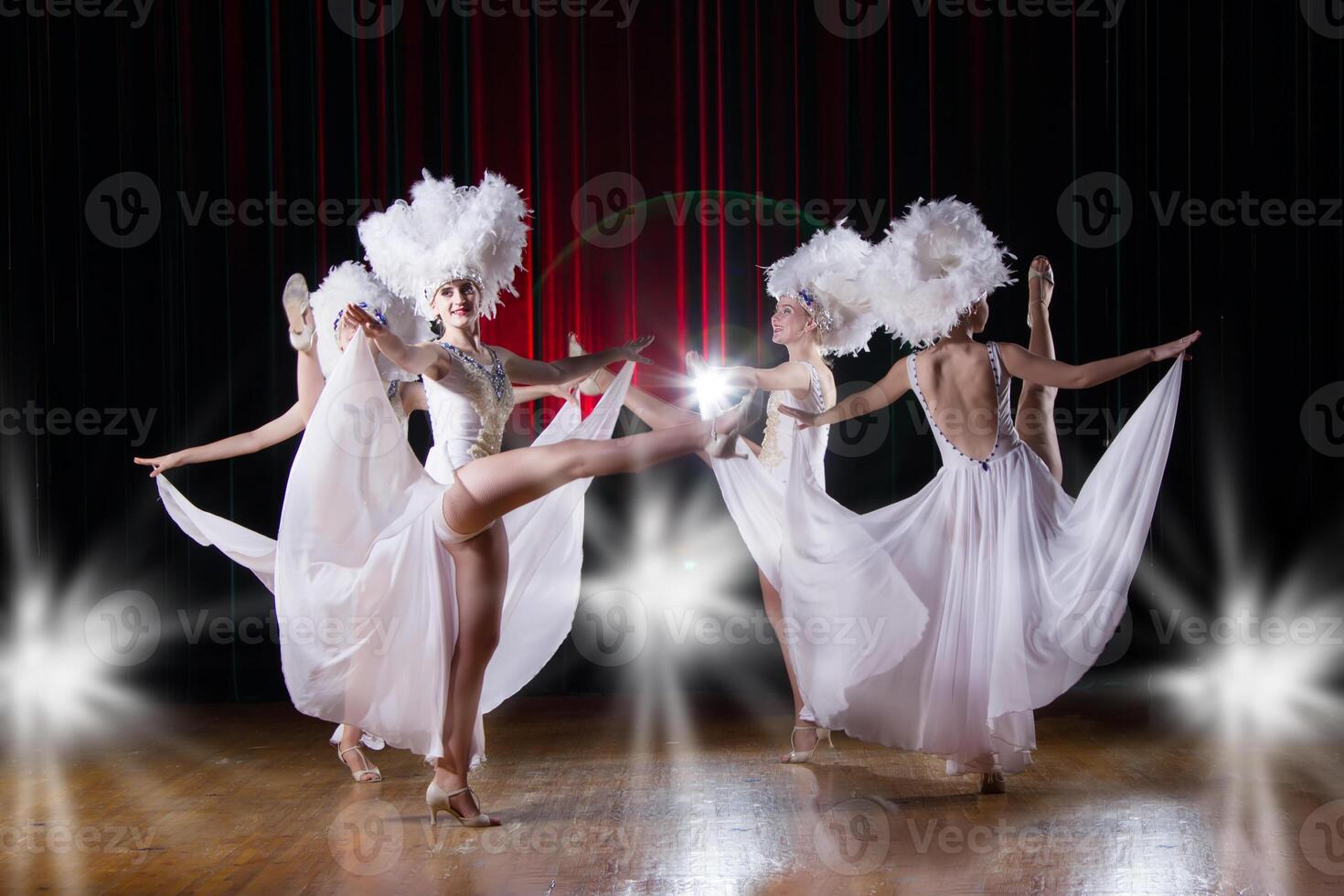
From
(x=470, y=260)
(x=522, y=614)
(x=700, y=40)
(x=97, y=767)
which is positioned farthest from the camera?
(x=700, y=40)

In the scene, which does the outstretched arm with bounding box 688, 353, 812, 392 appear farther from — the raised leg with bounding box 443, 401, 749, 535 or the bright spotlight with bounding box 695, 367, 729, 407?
the raised leg with bounding box 443, 401, 749, 535

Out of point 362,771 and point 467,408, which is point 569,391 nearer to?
point 467,408

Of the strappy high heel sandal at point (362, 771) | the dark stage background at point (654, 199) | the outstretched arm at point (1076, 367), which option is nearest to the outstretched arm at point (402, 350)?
the strappy high heel sandal at point (362, 771)

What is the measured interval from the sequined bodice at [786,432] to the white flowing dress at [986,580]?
48 cm

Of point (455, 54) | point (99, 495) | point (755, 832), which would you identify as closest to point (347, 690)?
point (755, 832)

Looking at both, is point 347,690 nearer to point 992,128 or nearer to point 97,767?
point 97,767

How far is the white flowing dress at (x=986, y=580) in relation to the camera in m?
3.44

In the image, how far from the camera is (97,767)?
4.12 meters

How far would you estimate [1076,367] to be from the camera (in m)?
3.44

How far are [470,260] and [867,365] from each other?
265 centimetres

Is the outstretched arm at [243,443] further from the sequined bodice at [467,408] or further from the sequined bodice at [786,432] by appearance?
the sequined bodice at [786,432]

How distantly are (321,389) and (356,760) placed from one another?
1.18m

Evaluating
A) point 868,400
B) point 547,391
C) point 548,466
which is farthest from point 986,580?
point 547,391

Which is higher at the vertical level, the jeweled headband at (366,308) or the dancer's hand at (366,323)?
the jeweled headband at (366,308)
